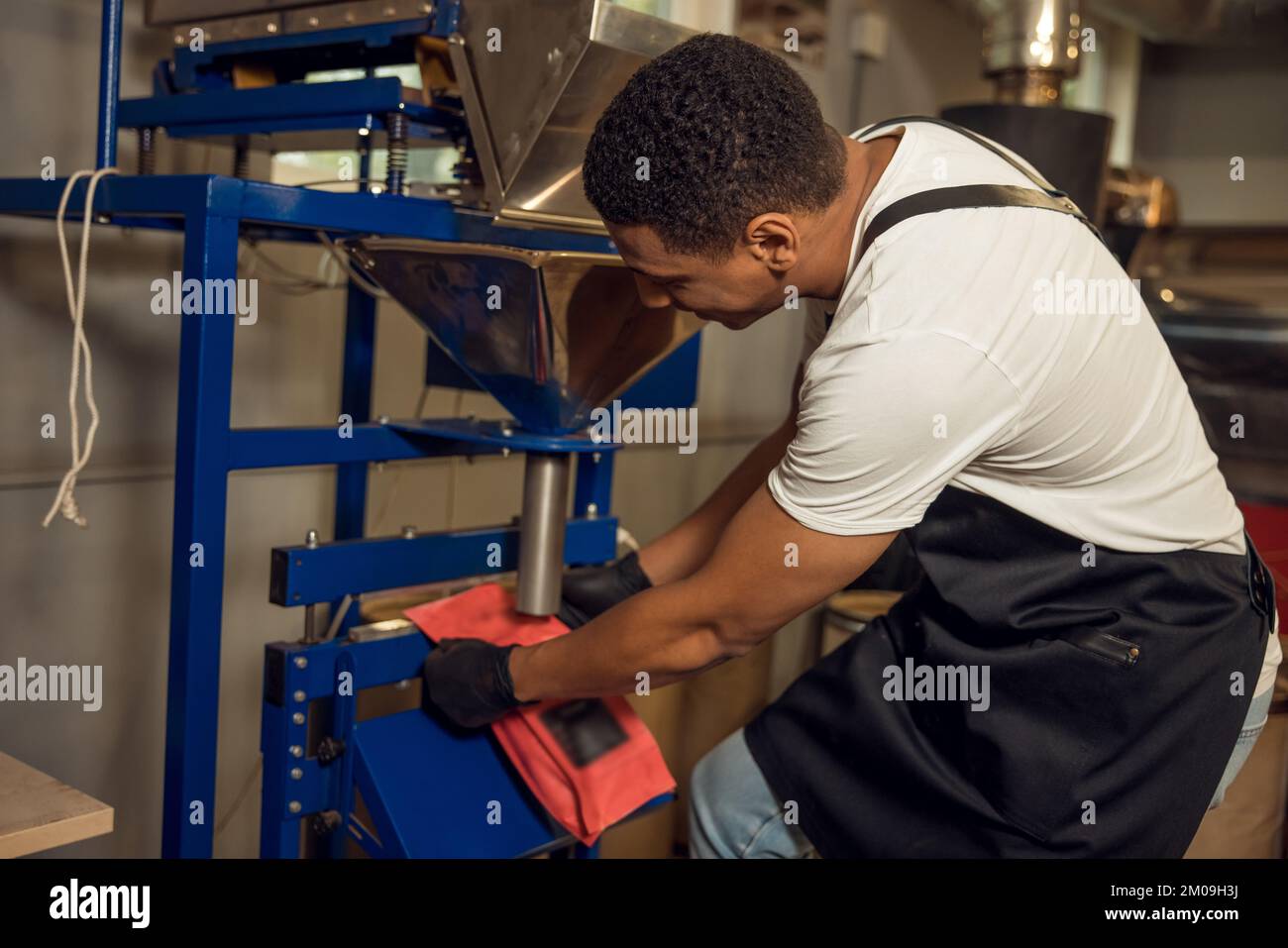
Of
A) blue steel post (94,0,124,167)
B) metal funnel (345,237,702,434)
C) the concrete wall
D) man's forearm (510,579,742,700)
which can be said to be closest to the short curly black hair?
metal funnel (345,237,702,434)

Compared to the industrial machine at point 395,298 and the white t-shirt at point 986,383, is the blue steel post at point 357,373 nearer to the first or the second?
the industrial machine at point 395,298

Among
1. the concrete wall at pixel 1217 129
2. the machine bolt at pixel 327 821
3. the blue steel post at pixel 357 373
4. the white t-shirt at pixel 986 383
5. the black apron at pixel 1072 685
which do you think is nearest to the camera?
the white t-shirt at pixel 986 383

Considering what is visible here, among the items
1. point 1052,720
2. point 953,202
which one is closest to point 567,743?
point 1052,720

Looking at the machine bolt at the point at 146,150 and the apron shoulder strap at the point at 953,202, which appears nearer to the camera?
the apron shoulder strap at the point at 953,202

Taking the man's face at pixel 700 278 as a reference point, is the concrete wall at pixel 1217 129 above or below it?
above

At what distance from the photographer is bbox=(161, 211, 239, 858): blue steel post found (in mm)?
1270

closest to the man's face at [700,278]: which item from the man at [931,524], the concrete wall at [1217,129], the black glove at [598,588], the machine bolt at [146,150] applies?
the man at [931,524]

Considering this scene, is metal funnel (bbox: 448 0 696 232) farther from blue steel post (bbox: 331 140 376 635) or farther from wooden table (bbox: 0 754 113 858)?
wooden table (bbox: 0 754 113 858)

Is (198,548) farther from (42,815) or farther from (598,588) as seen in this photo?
(598,588)

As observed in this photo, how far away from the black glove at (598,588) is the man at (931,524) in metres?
0.22

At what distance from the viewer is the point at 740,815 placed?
1500 mm

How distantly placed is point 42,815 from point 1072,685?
3.35ft

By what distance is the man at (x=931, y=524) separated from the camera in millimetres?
1080
